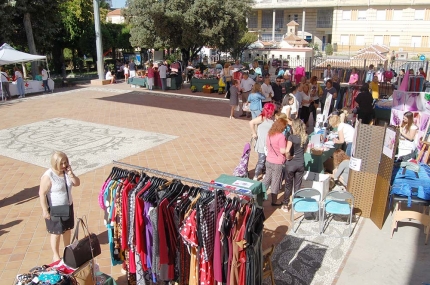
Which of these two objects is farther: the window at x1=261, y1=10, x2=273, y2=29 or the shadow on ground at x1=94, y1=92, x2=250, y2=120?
the window at x1=261, y1=10, x2=273, y2=29

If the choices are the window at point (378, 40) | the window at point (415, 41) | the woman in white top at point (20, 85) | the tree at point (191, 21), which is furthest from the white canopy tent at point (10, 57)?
the window at point (415, 41)

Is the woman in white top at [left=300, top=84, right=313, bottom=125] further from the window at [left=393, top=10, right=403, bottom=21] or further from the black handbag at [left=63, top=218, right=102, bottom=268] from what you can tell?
the window at [left=393, top=10, right=403, bottom=21]

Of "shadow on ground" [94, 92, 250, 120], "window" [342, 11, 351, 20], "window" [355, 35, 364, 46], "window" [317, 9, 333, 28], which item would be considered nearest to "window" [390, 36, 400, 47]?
"window" [355, 35, 364, 46]

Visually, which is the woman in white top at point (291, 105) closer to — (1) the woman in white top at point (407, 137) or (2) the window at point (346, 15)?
(1) the woman in white top at point (407, 137)

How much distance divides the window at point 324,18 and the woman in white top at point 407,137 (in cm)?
5258

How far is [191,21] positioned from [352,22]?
3587 cm

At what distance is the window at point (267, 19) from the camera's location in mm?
60562

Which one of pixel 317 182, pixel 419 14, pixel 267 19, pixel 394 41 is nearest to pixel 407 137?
pixel 317 182

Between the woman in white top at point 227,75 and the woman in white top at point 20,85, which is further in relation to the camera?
the woman in white top at point 20,85

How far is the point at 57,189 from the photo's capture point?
449 cm

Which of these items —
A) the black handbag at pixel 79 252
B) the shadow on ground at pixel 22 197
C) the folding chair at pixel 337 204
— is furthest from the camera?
the shadow on ground at pixel 22 197

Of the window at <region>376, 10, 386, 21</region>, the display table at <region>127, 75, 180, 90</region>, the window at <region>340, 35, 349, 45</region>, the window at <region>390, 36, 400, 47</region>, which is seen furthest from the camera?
the window at <region>340, 35, 349, 45</region>

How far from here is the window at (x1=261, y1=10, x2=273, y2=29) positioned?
60562mm

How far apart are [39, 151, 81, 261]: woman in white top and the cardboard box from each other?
12.6 feet
